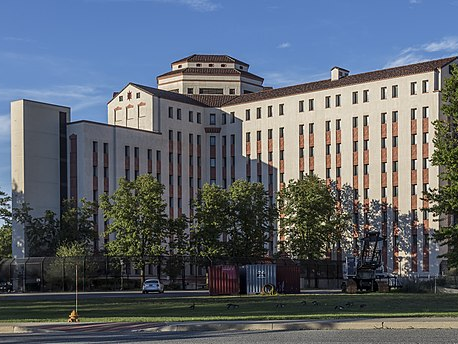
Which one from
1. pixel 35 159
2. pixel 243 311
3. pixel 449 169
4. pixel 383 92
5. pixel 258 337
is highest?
pixel 383 92

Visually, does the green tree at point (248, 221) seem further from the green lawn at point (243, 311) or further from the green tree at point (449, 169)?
the green lawn at point (243, 311)

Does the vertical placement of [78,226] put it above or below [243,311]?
above

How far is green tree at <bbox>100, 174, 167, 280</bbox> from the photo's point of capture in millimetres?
94438

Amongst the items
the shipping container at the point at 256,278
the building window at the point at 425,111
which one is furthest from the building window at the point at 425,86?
the shipping container at the point at 256,278

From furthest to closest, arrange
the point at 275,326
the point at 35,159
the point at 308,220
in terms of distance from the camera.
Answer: the point at 35,159, the point at 308,220, the point at 275,326

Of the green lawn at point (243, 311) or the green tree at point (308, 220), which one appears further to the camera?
the green tree at point (308, 220)

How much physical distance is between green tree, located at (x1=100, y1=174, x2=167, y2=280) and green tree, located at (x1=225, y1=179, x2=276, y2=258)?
808cm

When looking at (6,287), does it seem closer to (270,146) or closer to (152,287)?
(152,287)

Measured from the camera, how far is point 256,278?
69125 mm

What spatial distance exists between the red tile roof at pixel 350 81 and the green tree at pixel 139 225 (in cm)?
3104

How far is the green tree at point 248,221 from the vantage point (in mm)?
98188

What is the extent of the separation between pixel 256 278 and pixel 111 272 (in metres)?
27.2

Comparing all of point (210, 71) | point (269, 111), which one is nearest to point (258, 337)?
point (269, 111)

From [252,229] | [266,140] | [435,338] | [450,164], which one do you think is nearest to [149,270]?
[252,229]
